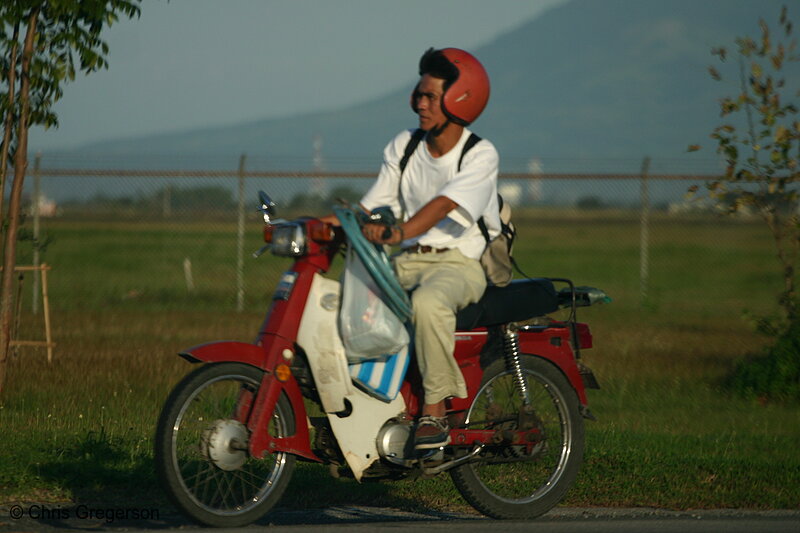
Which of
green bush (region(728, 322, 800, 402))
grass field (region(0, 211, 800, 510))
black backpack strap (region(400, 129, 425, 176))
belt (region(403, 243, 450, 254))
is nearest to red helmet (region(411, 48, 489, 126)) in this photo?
black backpack strap (region(400, 129, 425, 176))

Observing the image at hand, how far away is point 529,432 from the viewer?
603 cm

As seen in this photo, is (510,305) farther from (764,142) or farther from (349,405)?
(764,142)

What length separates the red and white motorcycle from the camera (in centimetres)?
521

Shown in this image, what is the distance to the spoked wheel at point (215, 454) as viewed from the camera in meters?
5.08

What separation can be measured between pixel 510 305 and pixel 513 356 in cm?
27

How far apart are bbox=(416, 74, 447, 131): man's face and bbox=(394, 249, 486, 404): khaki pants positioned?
2.18ft

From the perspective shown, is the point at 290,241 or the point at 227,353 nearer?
the point at 227,353

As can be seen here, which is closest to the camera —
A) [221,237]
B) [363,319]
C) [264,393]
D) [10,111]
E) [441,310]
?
[264,393]

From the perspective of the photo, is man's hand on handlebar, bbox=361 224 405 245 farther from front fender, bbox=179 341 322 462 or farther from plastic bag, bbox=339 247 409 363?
front fender, bbox=179 341 322 462

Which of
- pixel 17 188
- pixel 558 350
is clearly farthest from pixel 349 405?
pixel 17 188

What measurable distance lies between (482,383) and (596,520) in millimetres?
915

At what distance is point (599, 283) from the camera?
2664 cm

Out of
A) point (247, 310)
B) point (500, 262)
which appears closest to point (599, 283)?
point (247, 310)

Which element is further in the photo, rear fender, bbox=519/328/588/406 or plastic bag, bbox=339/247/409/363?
rear fender, bbox=519/328/588/406
